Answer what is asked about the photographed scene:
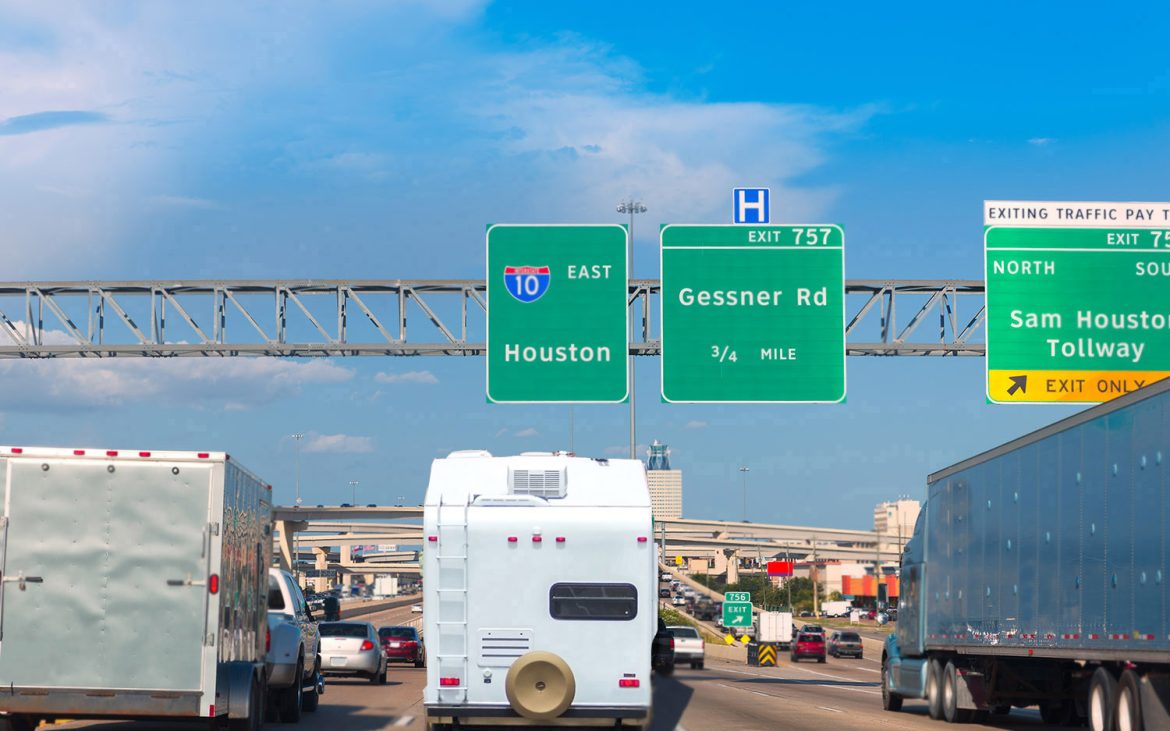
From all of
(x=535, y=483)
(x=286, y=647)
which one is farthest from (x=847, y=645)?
(x=535, y=483)

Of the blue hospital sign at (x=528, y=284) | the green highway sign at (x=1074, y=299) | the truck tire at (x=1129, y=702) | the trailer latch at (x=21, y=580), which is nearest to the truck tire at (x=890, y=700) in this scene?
the green highway sign at (x=1074, y=299)

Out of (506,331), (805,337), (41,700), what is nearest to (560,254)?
(506,331)

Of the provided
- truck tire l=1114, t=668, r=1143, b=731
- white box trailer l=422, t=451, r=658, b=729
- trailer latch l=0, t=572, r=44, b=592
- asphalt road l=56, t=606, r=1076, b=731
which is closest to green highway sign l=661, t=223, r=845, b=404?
asphalt road l=56, t=606, r=1076, b=731

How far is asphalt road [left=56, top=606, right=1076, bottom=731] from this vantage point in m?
21.4

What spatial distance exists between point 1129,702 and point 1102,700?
3.40ft

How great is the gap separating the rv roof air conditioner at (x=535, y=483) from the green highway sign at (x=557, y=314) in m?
14.3

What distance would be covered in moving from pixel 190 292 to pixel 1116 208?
20014 mm

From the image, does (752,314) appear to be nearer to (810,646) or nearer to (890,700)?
(890,700)

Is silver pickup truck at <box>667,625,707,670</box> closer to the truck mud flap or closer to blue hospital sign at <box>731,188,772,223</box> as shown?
blue hospital sign at <box>731,188,772,223</box>

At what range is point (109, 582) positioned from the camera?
15.3 metres

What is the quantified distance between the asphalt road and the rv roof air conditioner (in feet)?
7.90

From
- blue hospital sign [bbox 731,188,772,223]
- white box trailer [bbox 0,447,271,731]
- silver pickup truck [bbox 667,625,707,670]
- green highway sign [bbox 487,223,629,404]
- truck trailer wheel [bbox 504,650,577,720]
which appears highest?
blue hospital sign [bbox 731,188,772,223]

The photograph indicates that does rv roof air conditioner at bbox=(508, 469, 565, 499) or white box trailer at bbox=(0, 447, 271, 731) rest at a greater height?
rv roof air conditioner at bbox=(508, 469, 565, 499)

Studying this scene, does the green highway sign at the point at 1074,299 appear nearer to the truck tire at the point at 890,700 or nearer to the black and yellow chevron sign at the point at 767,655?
the truck tire at the point at 890,700
